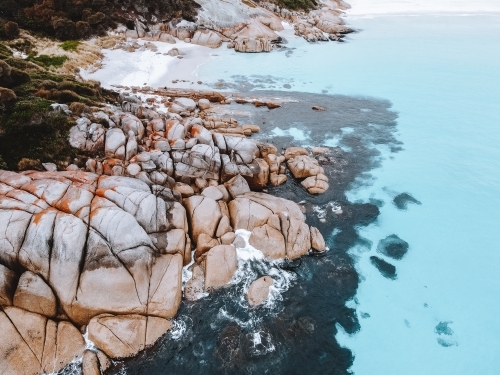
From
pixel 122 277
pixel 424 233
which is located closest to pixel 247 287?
pixel 122 277

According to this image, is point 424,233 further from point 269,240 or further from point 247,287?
point 247,287

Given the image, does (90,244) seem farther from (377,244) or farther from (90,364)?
(377,244)

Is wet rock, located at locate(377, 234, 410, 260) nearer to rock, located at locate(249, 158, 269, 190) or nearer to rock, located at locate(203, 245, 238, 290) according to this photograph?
rock, located at locate(249, 158, 269, 190)

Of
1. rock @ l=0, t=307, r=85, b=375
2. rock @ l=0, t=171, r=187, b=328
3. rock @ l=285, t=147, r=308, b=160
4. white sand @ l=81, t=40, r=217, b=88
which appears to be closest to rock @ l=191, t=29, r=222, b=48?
white sand @ l=81, t=40, r=217, b=88

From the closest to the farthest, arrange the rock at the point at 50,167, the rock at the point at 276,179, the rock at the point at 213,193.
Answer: the rock at the point at 50,167
the rock at the point at 213,193
the rock at the point at 276,179

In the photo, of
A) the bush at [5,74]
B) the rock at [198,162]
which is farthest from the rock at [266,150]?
the bush at [5,74]

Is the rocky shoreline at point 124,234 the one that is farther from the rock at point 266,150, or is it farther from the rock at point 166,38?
the rock at point 166,38

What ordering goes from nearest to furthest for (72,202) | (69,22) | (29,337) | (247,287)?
(29,337) → (72,202) → (247,287) → (69,22)
